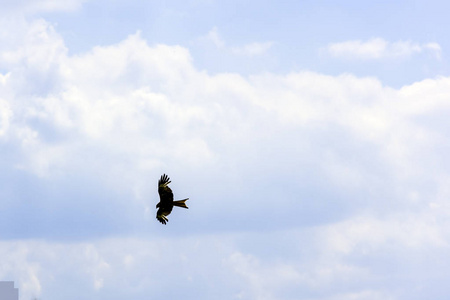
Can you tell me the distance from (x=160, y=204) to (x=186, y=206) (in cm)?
375

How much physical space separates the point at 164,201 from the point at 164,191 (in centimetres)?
120

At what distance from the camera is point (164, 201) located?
101250mm

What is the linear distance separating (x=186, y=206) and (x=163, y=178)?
4900 mm

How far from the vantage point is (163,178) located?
102 metres

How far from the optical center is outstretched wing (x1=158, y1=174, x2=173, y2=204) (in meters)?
101

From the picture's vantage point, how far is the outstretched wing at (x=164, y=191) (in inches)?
3989

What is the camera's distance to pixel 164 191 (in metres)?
102

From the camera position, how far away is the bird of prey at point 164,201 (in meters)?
100

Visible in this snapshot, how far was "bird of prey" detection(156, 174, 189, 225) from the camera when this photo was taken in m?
100

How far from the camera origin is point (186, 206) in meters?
98.8
